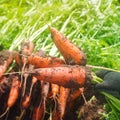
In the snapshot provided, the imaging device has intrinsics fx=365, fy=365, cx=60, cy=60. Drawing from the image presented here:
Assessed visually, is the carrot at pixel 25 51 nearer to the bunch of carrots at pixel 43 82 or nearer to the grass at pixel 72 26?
the bunch of carrots at pixel 43 82

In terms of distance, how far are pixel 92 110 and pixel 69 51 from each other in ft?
1.16

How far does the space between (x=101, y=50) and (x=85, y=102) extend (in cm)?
37

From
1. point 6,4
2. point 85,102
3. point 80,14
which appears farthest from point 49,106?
point 6,4

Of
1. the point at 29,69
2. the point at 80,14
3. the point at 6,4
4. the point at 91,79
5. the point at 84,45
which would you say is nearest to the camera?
the point at 91,79

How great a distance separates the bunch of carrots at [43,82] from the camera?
191cm

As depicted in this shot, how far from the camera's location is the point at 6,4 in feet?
9.81

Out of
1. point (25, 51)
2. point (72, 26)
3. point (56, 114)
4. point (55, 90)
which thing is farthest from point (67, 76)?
point (72, 26)

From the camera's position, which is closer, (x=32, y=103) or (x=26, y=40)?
(x=32, y=103)

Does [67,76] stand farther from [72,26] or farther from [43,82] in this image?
[72,26]

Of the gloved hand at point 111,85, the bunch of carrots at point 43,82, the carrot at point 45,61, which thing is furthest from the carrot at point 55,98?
the gloved hand at point 111,85

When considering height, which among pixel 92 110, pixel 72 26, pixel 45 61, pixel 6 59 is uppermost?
pixel 72 26

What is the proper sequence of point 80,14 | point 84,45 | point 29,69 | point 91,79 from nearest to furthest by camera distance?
point 91,79 < point 29,69 < point 84,45 < point 80,14

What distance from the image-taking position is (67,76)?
1911mm

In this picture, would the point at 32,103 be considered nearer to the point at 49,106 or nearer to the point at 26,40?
the point at 49,106
